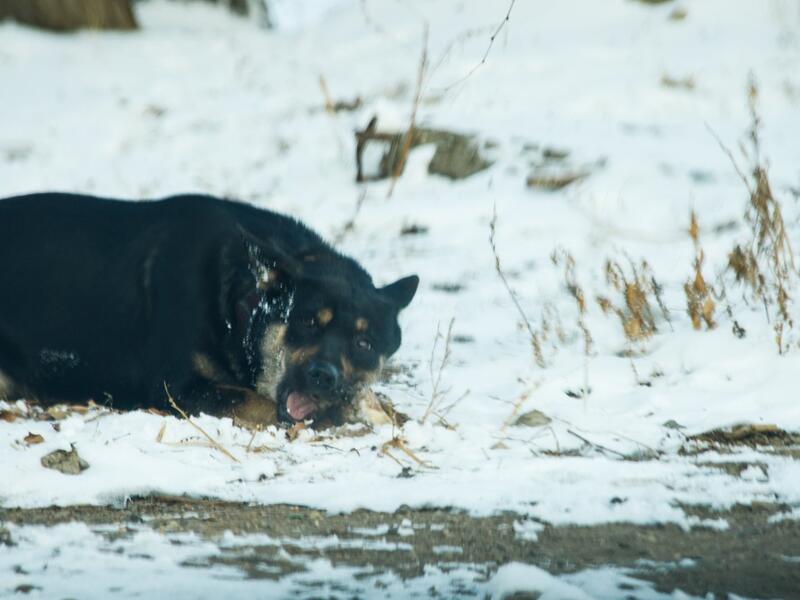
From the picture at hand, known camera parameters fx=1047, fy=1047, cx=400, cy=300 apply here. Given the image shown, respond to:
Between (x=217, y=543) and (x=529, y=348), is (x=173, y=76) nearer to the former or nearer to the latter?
(x=529, y=348)

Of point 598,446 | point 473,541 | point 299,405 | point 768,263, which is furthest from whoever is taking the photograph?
point 768,263

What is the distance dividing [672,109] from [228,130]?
15.4ft

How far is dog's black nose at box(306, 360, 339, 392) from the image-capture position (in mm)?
4734

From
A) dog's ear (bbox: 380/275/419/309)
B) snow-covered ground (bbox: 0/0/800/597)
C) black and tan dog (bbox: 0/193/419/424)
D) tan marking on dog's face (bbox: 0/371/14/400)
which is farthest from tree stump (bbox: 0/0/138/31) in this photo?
dog's ear (bbox: 380/275/419/309)

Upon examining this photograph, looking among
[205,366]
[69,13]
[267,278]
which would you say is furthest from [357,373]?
[69,13]

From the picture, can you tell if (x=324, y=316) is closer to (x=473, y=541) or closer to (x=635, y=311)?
(x=635, y=311)

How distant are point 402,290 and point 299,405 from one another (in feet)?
3.14

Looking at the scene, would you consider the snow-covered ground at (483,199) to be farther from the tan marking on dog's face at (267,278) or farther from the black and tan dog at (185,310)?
the tan marking on dog's face at (267,278)

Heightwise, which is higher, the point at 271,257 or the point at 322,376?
the point at 271,257

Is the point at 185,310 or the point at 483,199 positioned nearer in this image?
the point at 185,310

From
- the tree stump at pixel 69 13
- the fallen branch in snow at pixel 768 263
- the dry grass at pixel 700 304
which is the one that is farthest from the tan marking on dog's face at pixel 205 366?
the tree stump at pixel 69 13

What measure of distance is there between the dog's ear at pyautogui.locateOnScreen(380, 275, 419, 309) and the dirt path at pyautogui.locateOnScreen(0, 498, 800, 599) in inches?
86.3

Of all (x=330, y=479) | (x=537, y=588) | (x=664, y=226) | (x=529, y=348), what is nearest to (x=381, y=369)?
(x=529, y=348)

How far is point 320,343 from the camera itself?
16.1 feet
